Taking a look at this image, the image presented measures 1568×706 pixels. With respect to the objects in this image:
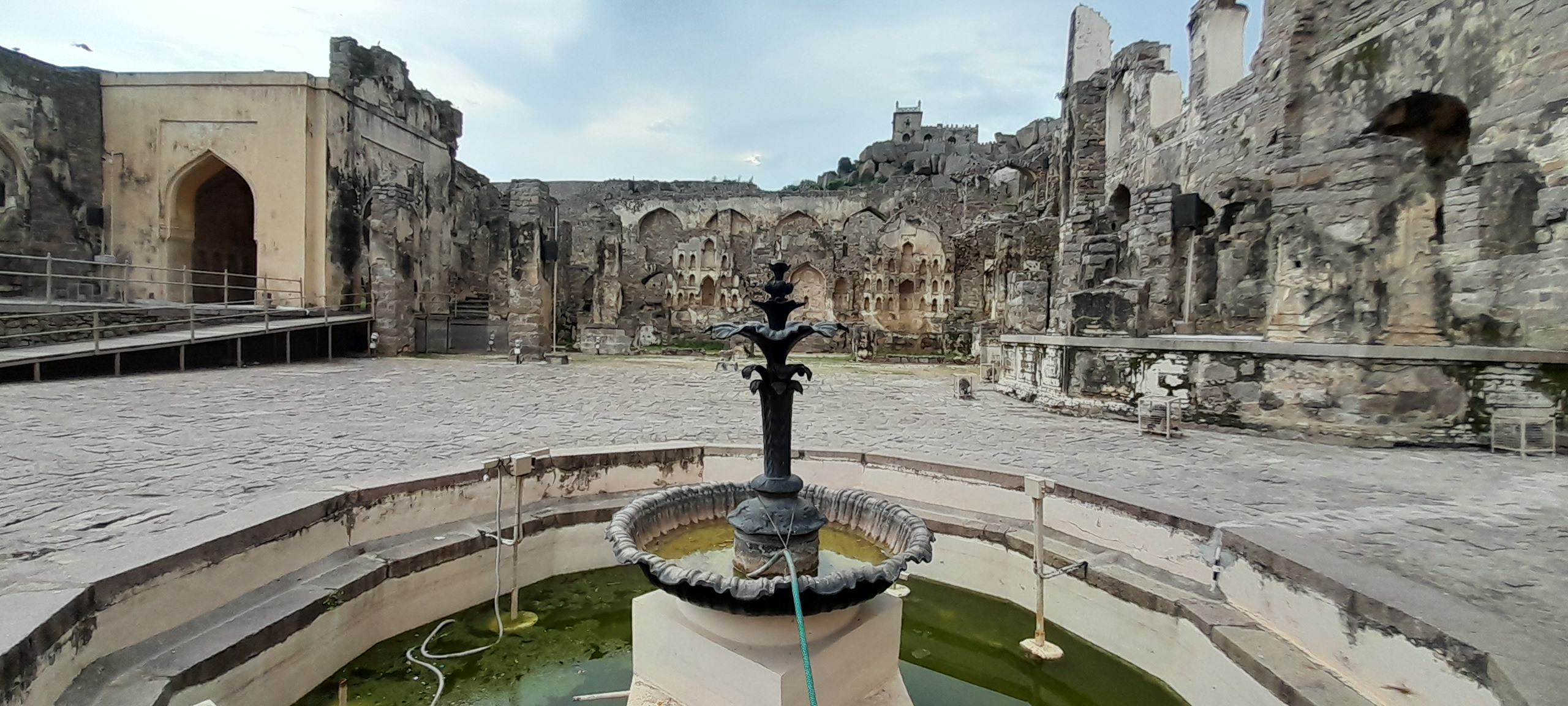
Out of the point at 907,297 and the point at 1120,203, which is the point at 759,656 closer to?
the point at 1120,203

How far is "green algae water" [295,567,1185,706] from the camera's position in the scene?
3.62 meters

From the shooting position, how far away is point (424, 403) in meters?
9.16

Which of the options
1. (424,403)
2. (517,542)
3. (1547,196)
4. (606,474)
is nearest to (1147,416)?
(1547,196)

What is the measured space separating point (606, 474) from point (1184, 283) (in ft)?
44.0

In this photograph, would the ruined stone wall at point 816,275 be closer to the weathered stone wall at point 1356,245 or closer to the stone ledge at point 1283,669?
the weathered stone wall at point 1356,245

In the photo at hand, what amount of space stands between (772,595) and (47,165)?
24.4 m

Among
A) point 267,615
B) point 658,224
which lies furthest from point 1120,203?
point 658,224

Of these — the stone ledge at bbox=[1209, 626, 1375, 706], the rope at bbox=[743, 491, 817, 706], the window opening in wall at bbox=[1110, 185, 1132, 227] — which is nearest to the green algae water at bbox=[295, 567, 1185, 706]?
the rope at bbox=[743, 491, 817, 706]

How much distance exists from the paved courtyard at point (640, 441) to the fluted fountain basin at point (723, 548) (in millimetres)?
2413

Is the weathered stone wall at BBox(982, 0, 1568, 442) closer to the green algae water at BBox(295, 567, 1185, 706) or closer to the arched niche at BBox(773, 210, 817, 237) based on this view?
the green algae water at BBox(295, 567, 1185, 706)

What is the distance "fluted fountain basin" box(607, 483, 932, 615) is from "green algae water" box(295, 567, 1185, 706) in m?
0.23

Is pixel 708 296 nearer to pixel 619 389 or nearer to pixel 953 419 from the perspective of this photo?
pixel 619 389

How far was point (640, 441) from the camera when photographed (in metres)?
6.66

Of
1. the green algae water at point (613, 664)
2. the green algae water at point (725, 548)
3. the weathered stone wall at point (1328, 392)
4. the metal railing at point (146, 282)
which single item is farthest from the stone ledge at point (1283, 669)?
the metal railing at point (146, 282)
